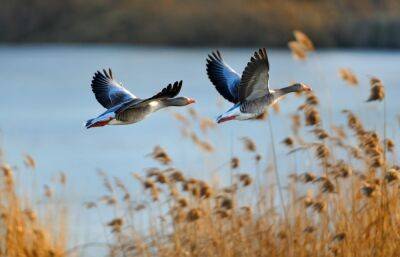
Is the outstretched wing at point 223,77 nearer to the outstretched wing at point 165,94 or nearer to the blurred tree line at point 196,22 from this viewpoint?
the outstretched wing at point 165,94

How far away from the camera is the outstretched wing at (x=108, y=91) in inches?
151

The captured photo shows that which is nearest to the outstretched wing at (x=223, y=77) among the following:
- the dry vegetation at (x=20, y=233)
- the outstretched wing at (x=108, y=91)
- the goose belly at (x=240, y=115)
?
the goose belly at (x=240, y=115)

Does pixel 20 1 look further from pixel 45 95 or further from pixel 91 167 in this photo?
pixel 91 167

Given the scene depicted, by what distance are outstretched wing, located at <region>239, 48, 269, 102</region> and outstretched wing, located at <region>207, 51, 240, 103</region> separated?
0.26ft

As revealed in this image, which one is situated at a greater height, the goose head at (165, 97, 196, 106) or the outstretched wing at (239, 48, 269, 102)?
the outstretched wing at (239, 48, 269, 102)

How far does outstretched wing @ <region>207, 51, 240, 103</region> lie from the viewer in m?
3.95

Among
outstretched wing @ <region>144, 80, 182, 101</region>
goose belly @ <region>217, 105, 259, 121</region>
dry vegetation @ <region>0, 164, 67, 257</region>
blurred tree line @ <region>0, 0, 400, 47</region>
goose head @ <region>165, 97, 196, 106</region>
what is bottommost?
dry vegetation @ <region>0, 164, 67, 257</region>

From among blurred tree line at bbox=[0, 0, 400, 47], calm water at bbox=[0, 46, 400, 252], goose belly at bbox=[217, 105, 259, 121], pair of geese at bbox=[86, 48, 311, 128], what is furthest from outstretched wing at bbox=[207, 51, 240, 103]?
blurred tree line at bbox=[0, 0, 400, 47]

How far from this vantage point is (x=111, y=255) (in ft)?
31.7

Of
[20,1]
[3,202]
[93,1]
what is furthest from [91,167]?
[20,1]

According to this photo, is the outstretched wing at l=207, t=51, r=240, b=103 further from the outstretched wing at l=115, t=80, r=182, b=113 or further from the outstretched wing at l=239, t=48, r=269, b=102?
the outstretched wing at l=115, t=80, r=182, b=113

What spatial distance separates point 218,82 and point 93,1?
47099 millimetres

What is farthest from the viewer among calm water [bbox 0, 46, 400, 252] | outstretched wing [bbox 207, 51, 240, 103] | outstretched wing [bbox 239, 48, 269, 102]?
calm water [bbox 0, 46, 400, 252]

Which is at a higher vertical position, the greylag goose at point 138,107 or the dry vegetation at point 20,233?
the greylag goose at point 138,107
